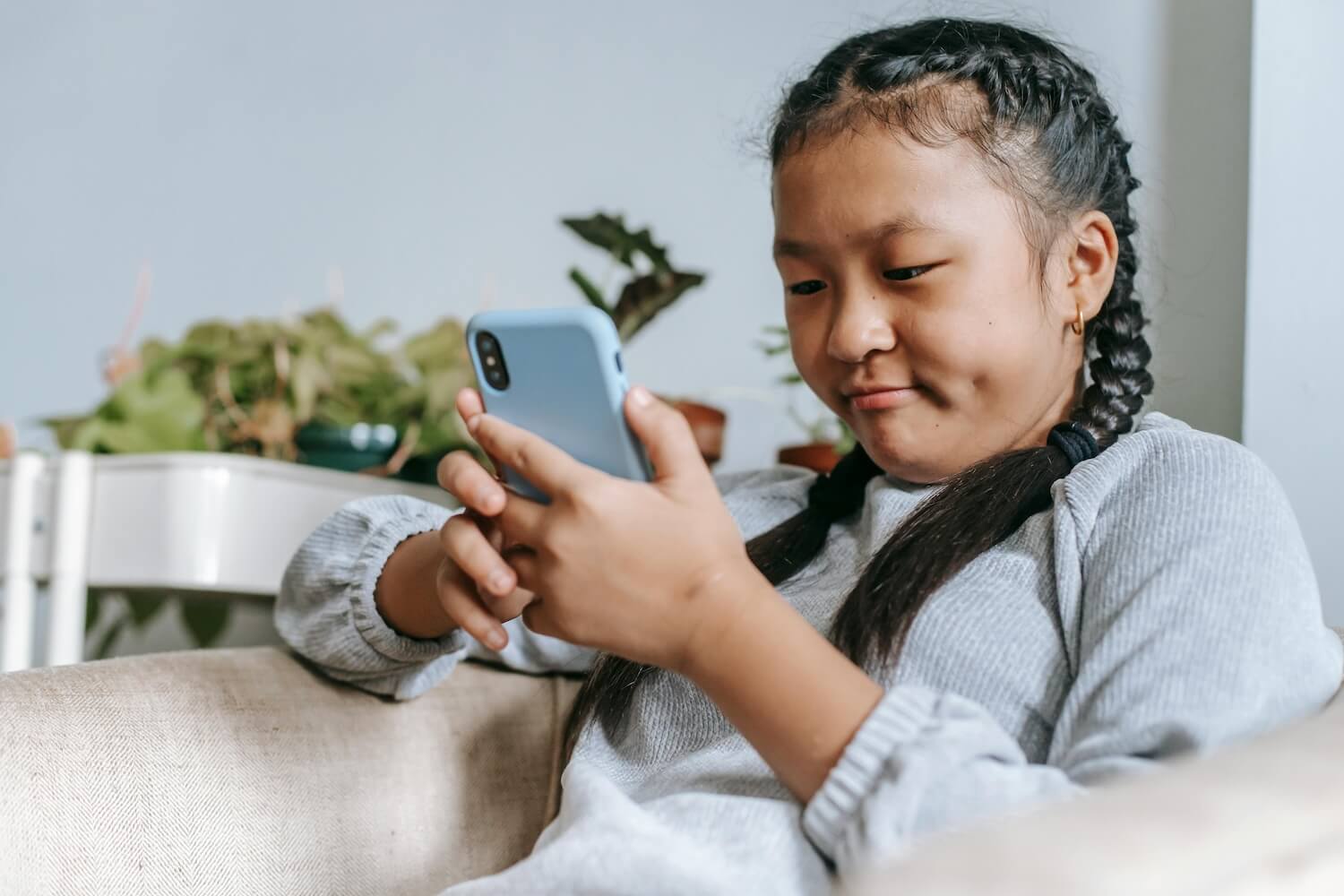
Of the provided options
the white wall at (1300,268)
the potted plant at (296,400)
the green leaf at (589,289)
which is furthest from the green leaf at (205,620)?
the white wall at (1300,268)

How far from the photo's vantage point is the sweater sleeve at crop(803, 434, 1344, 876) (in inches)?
17.3

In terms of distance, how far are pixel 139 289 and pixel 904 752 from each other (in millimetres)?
1532

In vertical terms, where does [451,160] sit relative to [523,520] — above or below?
above

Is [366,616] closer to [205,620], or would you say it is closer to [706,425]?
[706,425]

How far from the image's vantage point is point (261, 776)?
26.8 inches

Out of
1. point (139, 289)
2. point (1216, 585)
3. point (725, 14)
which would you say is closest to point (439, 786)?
point (1216, 585)

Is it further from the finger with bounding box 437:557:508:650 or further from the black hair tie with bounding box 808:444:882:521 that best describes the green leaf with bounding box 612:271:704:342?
the finger with bounding box 437:557:508:650

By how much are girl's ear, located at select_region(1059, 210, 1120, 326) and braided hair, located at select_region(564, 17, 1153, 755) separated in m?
0.02

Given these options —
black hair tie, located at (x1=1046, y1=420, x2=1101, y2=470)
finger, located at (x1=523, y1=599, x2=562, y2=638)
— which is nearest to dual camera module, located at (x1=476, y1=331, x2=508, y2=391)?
finger, located at (x1=523, y1=599, x2=562, y2=638)

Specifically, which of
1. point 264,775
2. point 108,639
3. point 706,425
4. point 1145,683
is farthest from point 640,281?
point 108,639

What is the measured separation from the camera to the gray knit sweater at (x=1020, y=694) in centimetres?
46

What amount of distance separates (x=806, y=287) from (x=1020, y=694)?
26cm

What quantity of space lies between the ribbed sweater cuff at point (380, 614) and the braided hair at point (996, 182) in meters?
0.09

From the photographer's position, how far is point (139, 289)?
168 centimetres
